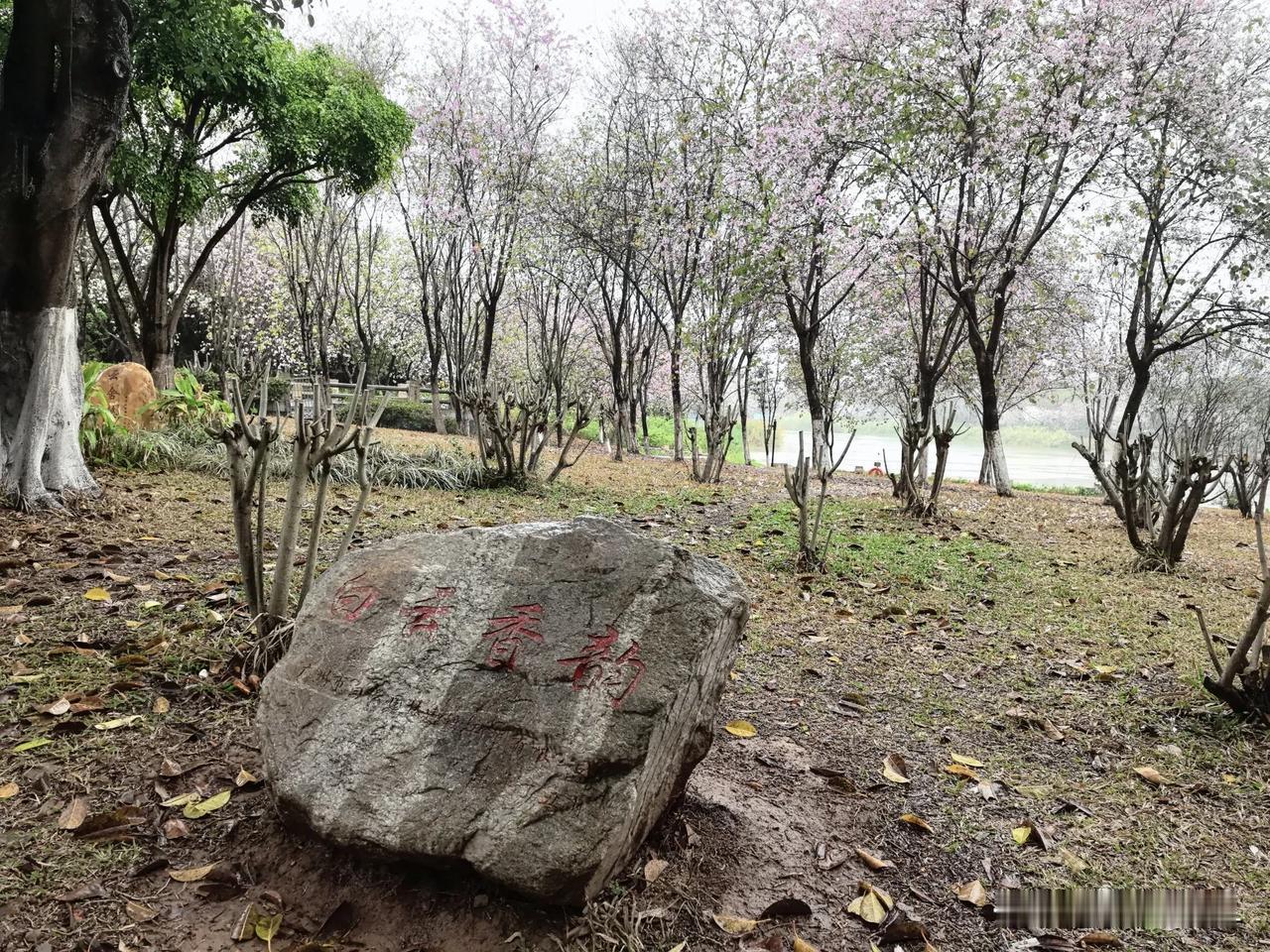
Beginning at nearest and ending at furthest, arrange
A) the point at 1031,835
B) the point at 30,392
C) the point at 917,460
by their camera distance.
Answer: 1. the point at 1031,835
2. the point at 30,392
3. the point at 917,460

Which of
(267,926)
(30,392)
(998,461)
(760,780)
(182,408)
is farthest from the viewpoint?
(998,461)

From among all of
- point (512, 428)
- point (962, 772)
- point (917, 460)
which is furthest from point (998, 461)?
point (962, 772)

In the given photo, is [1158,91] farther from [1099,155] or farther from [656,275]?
[656,275]

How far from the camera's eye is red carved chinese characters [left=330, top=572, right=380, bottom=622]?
7.85 ft

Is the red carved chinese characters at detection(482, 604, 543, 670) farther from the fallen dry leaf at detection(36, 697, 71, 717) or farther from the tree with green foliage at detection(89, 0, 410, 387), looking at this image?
the tree with green foliage at detection(89, 0, 410, 387)

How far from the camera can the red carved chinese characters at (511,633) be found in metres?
2.19

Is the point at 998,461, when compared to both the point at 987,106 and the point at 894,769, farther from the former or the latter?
the point at 894,769

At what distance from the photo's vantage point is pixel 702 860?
92.7 inches

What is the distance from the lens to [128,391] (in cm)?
897

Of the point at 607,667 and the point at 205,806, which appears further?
the point at 205,806

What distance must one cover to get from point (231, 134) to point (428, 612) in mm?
11695

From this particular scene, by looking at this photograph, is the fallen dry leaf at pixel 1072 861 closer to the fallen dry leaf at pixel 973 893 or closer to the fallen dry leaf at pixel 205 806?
the fallen dry leaf at pixel 973 893

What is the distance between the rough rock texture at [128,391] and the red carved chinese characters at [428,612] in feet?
26.4

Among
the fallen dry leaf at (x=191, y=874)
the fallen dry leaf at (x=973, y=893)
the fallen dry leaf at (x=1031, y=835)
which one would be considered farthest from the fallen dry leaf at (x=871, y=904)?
the fallen dry leaf at (x=191, y=874)
